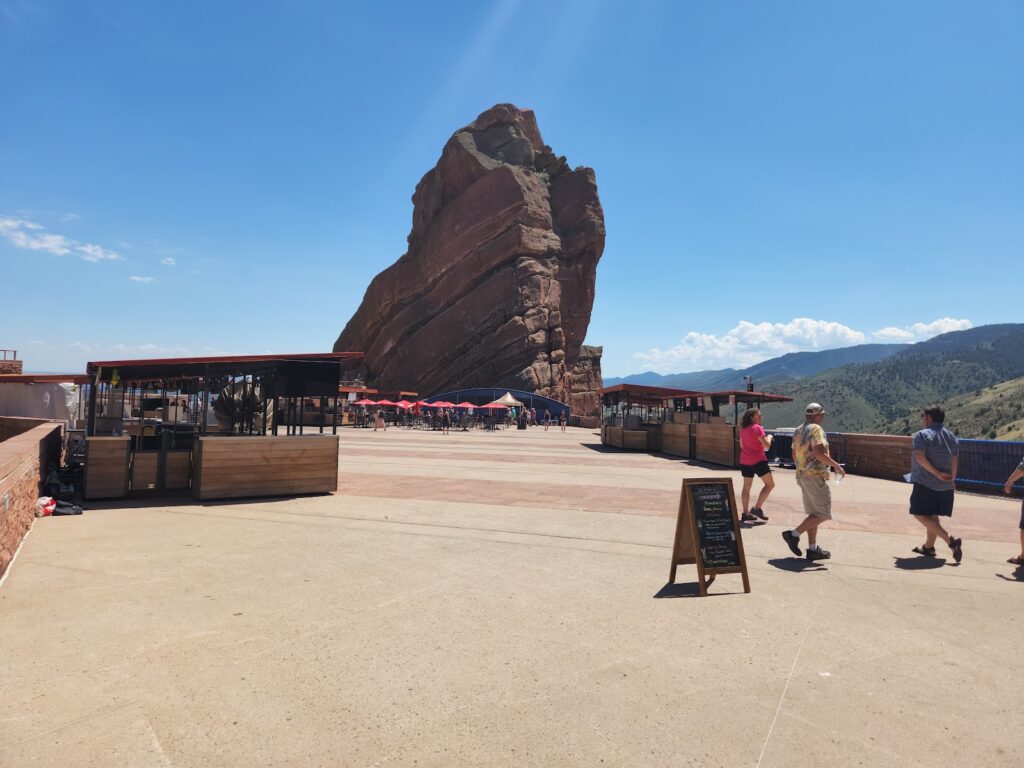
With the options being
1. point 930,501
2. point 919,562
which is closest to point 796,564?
point 919,562

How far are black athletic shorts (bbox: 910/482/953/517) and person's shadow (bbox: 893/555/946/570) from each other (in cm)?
49

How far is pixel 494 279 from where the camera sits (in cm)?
7275

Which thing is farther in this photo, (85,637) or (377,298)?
(377,298)

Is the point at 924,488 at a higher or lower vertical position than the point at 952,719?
higher

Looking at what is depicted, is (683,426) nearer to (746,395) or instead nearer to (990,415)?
(746,395)

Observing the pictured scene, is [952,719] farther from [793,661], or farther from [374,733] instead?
[374,733]

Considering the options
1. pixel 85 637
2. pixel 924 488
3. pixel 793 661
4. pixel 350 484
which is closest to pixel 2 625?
pixel 85 637

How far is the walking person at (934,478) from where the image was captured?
6.07 metres

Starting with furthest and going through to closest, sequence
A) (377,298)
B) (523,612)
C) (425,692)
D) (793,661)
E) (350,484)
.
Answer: (377,298) → (350,484) → (523,612) → (793,661) → (425,692)

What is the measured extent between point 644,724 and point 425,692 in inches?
45.7

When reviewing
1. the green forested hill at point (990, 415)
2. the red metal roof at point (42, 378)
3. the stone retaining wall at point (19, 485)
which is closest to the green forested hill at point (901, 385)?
the green forested hill at point (990, 415)

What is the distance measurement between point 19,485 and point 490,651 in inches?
219

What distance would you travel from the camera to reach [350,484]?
1114 centimetres

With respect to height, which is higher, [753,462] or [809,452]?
[809,452]
